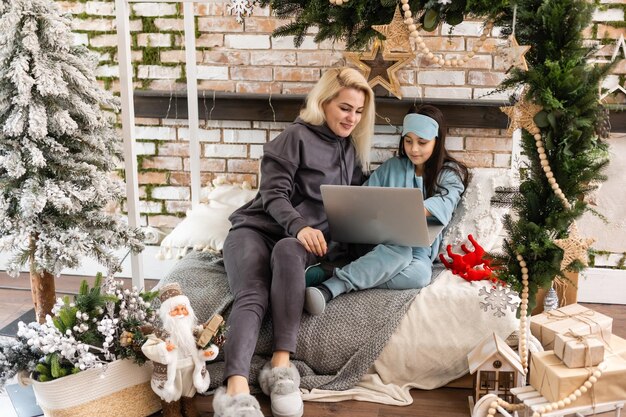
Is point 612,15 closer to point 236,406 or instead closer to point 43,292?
point 236,406

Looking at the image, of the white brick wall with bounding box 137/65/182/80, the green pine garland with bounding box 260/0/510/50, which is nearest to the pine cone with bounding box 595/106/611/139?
the green pine garland with bounding box 260/0/510/50

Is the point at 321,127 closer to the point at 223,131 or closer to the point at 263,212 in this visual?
the point at 263,212

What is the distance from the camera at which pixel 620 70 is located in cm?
305

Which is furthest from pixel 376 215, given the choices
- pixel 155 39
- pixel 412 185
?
pixel 155 39

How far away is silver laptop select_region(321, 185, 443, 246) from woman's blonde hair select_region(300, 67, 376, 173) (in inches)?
14.7

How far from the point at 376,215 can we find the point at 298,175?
0.39 metres

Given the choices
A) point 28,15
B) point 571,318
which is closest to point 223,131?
point 28,15

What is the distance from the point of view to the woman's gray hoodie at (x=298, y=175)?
104 inches

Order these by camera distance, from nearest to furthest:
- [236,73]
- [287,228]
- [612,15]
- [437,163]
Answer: [287,228], [437,163], [612,15], [236,73]

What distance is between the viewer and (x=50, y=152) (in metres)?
2.38

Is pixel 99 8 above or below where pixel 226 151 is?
above

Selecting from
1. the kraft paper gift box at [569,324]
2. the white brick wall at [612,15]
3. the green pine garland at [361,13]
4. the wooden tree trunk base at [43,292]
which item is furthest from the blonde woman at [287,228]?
the white brick wall at [612,15]

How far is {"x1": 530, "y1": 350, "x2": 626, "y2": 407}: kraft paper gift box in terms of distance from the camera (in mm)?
1939

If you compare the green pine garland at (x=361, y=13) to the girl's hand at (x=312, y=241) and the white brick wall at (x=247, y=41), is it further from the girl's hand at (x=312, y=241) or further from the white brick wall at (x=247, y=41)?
the white brick wall at (x=247, y=41)
